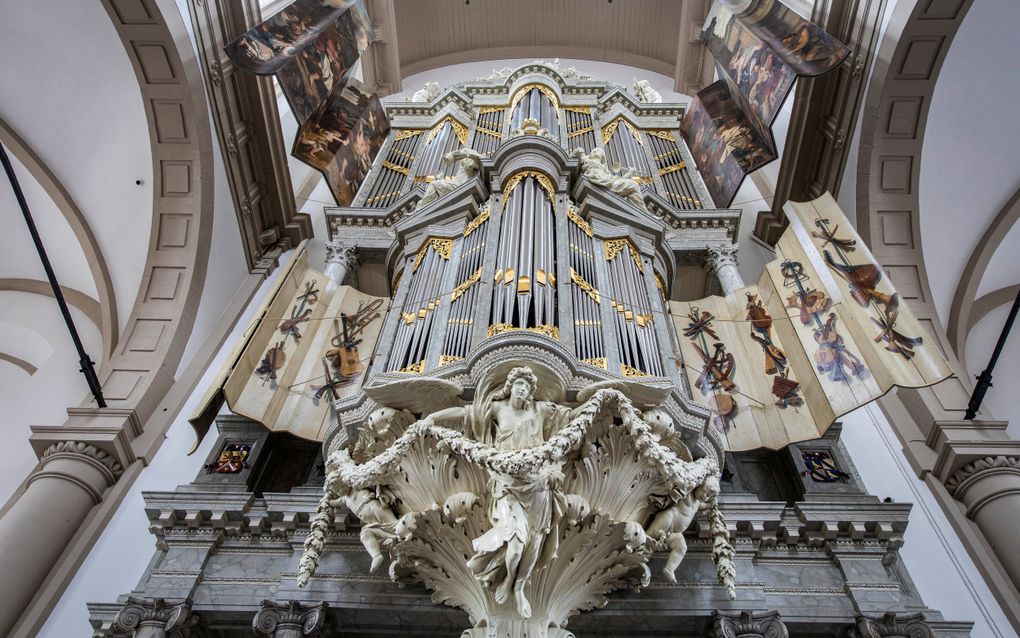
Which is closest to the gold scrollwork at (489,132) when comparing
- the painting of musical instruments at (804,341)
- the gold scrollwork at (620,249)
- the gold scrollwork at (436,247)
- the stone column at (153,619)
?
the gold scrollwork at (436,247)

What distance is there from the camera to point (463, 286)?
8094 mm

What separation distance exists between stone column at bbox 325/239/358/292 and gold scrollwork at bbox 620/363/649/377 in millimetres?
5457

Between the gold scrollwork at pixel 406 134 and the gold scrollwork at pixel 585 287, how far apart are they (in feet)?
Answer: 31.7

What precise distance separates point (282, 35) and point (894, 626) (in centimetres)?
1211

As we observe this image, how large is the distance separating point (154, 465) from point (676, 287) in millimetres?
8357

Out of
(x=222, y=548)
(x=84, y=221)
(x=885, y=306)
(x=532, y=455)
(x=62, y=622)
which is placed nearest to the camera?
(x=532, y=455)

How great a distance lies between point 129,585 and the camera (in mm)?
6938

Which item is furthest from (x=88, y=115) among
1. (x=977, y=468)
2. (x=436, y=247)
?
(x=977, y=468)

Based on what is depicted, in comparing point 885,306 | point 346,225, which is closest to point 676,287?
point 885,306

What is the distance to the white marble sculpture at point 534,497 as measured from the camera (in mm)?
5598

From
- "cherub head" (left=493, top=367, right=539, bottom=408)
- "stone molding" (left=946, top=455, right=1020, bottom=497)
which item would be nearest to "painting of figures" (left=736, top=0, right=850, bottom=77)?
"stone molding" (left=946, top=455, right=1020, bottom=497)

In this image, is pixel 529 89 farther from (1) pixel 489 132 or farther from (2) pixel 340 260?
(2) pixel 340 260

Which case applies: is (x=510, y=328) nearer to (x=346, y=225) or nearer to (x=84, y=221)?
(x=346, y=225)

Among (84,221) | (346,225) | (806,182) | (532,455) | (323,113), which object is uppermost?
(323,113)
